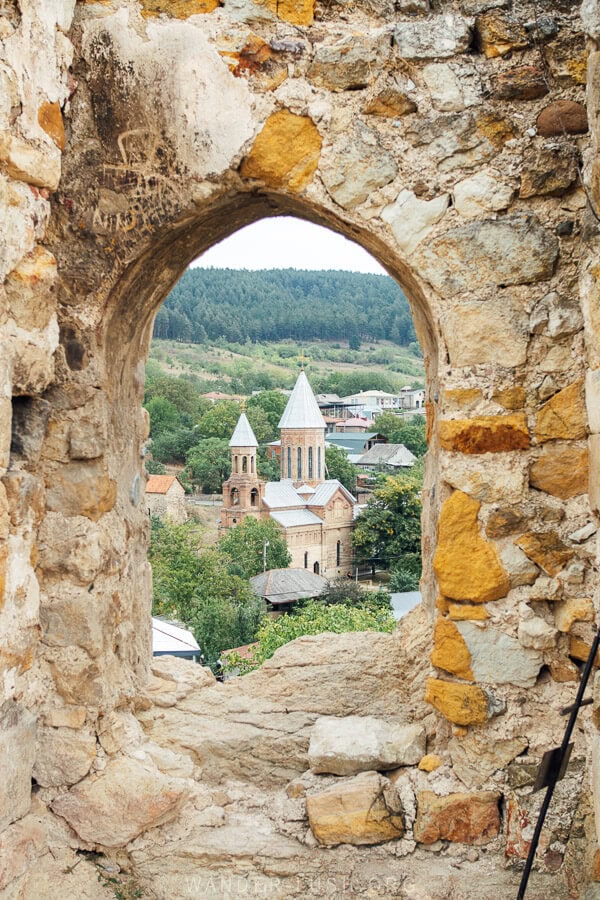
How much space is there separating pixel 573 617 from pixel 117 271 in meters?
1.75

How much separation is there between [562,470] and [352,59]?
1.39 m

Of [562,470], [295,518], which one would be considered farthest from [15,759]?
[295,518]

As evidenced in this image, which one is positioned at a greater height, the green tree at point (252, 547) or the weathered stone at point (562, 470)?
the weathered stone at point (562, 470)

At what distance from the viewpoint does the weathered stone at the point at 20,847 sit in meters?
2.33

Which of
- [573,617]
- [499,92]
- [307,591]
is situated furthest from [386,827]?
[307,591]

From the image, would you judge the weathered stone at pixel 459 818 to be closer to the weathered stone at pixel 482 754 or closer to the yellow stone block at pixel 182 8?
the weathered stone at pixel 482 754

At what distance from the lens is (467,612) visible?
8.17ft

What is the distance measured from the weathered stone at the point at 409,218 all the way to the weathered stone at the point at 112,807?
1.89m

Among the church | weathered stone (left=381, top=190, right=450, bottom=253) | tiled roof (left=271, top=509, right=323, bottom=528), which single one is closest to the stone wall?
weathered stone (left=381, top=190, right=450, bottom=253)

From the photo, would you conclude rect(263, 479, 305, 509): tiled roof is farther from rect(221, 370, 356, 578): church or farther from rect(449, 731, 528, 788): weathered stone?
rect(449, 731, 528, 788): weathered stone

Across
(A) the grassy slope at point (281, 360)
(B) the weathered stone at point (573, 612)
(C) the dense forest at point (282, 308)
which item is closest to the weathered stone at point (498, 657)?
(B) the weathered stone at point (573, 612)

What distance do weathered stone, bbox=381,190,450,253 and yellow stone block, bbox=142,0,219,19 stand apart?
32.5 inches

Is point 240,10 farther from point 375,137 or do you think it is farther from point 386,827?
point 386,827

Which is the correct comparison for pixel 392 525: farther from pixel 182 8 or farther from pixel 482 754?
pixel 182 8
